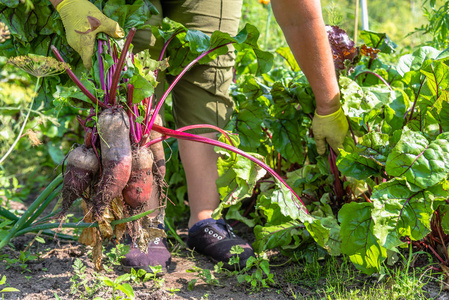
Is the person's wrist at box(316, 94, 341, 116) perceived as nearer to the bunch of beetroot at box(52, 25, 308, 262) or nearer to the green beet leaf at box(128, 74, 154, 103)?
the bunch of beetroot at box(52, 25, 308, 262)

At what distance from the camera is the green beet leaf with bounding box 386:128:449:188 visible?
1416 mm

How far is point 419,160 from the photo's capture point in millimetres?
1441

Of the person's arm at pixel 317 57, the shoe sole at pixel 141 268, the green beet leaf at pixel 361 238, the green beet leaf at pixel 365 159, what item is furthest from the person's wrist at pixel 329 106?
the shoe sole at pixel 141 268

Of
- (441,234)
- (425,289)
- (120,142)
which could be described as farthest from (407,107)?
(120,142)

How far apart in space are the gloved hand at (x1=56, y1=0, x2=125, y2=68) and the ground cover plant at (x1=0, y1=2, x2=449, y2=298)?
0.05 m

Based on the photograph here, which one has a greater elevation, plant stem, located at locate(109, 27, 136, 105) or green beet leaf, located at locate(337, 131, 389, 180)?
plant stem, located at locate(109, 27, 136, 105)

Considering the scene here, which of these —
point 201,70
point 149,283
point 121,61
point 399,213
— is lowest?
point 149,283

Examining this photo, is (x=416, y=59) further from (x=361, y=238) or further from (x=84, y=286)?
(x=84, y=286)

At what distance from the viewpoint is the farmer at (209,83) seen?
5.12 ft

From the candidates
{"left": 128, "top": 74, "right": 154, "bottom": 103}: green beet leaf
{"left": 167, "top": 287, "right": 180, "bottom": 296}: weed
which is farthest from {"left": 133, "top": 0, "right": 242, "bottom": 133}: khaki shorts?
{"left": 167, "top": 287, "right": 180, "bottom": 296}: weed

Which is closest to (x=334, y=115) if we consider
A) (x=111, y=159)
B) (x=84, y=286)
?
(x=111, y=159)

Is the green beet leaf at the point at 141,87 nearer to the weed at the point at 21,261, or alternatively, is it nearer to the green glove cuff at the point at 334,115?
the green glove cuff at the point at 334,115

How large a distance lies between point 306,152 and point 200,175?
0.56 m

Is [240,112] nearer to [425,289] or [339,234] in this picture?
[339,234]
